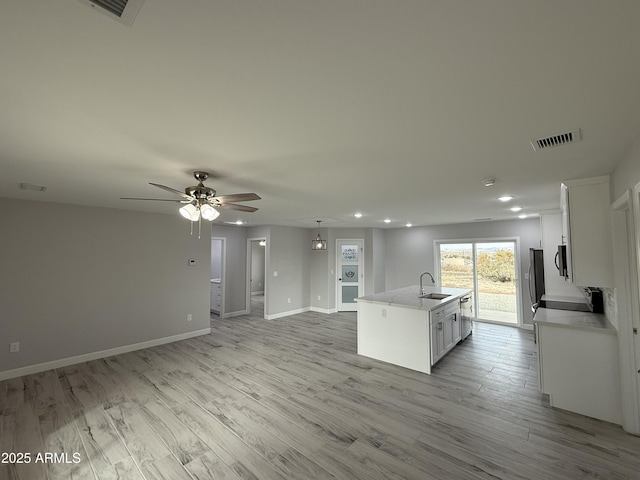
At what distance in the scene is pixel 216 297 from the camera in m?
7.59

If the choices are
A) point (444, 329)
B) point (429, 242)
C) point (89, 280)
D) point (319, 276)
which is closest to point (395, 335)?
point (444, 329)

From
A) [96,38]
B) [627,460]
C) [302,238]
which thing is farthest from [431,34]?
[302,238]

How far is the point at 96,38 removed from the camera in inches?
39.9

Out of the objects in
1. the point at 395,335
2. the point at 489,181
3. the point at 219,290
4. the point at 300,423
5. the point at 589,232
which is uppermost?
the point at 489,181

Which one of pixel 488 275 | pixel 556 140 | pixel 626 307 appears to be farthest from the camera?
pixel 488 275

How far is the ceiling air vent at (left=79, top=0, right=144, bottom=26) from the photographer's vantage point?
2.80 ft

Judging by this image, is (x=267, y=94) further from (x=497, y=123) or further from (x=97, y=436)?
(x=97, y=436)

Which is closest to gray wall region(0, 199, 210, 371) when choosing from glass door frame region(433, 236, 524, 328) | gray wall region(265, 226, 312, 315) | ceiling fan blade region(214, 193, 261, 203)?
gray wall region(265, 226, 312, 315)

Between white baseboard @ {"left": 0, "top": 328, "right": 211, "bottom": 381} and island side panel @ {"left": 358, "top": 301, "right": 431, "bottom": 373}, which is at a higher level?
island side panel @ {"left": 358, "top": 301, "right": 431, "bottom": 373}

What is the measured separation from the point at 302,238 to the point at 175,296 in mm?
3674

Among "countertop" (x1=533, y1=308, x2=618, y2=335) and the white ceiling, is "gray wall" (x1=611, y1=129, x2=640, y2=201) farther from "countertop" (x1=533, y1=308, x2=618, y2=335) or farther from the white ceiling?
"countertop" (x1=533, y1=308, x2=618, y2=335)

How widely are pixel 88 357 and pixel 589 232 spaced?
22.6 ft

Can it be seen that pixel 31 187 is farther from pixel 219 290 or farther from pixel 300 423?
pixel 219 290

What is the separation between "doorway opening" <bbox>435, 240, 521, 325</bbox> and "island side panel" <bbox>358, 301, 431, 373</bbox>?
12.2 feet
